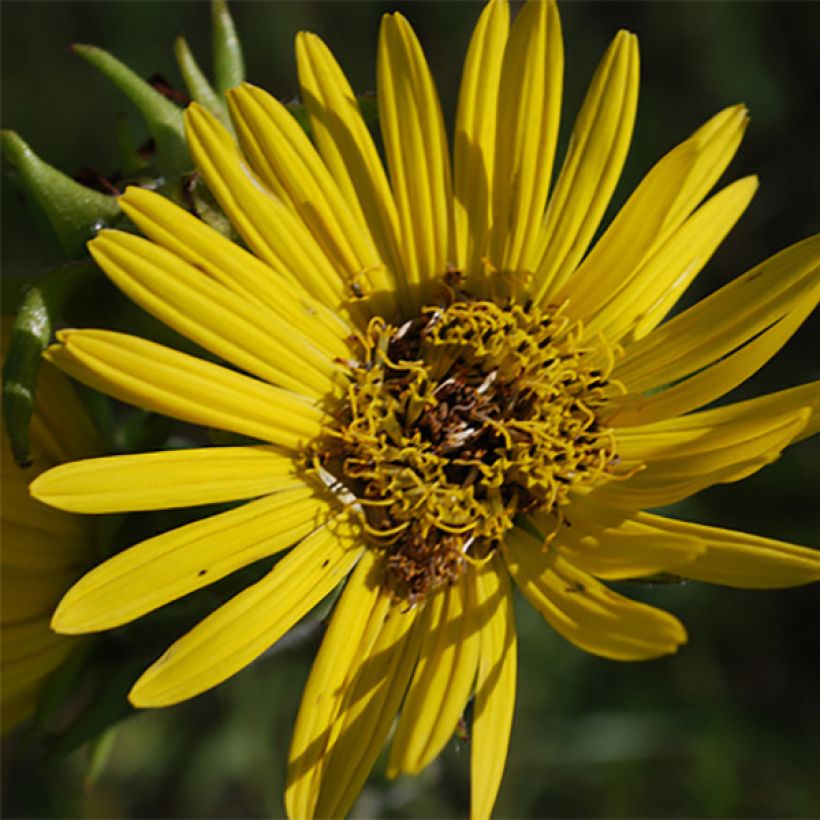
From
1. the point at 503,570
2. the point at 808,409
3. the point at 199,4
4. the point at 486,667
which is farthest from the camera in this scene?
the point at 199,4

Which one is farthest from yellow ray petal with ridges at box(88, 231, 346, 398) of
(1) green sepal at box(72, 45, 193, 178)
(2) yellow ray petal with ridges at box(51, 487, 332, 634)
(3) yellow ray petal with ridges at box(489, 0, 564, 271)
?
(3) yellow ray petal with ridges at box(489, 0, 564, 271)

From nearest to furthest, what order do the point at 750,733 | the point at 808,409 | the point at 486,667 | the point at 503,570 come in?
the point at 808,409
the point at 486,667
the point at 503,570
the point at 750,733

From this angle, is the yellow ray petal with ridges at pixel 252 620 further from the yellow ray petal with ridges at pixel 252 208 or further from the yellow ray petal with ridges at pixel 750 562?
the yellow ray petal with ridges at pixel 750 562

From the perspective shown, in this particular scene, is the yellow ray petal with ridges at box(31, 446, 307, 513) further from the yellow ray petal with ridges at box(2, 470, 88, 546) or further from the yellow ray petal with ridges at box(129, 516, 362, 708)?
the yellow ray petal with ridges at box(2, 470, 88, 546)

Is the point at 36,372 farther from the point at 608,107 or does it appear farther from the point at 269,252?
the point at 608,107

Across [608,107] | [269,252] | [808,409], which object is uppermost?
[269,252]

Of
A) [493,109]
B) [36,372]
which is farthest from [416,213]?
[36,372]
